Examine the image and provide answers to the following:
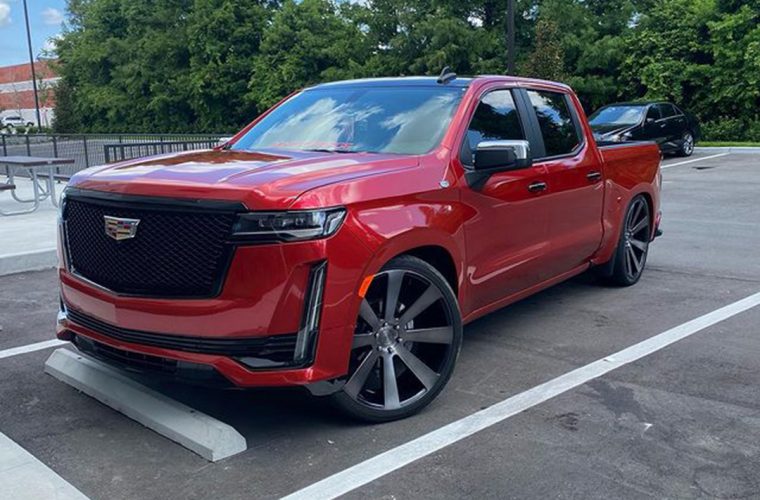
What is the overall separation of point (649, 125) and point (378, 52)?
673 inches

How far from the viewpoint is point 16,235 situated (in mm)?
9930

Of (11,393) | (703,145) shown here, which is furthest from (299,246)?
(703,145)

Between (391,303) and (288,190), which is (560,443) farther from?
(288,190)

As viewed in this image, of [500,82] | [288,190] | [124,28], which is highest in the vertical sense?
[124,28]

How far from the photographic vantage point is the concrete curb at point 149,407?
3.80 meters

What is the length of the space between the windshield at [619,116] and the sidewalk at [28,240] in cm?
1337

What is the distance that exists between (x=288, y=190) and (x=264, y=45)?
35.6m

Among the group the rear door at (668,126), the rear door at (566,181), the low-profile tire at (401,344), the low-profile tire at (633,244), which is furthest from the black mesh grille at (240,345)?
the rear door at (668,126)

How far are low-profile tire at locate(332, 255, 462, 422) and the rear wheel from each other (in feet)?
60.1

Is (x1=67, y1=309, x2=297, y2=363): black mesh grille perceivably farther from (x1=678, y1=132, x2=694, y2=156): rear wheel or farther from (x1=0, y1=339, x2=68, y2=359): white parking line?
(x1=678, y1=132, x2=694, y2=156): rear wheel

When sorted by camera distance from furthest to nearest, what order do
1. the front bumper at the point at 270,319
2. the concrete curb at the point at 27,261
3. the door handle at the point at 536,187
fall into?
the concrete curb at the point at 27,261 → the door handle at the point at 536,187 → the front bumper at the point at 270,319

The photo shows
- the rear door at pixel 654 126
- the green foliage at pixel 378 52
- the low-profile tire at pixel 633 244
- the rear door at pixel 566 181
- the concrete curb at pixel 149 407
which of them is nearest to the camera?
the concrete curb at pixel 149 407

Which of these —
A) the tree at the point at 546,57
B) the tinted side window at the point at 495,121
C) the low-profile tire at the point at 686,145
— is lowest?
the low-profile tire at the point at 686,145

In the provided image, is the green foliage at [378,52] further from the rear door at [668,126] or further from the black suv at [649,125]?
the rear door at [668,126]
